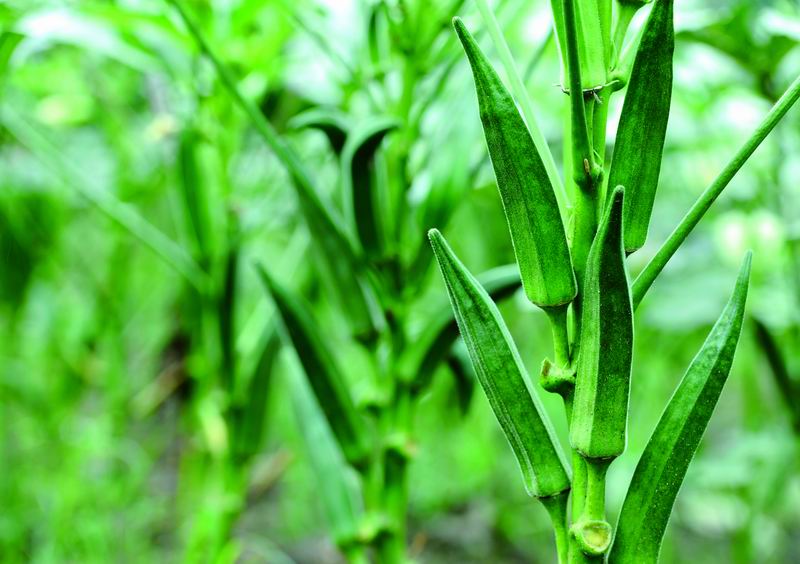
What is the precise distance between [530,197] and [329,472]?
0.83ft

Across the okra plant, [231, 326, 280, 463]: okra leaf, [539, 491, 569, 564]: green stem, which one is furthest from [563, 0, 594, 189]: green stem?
[231, 326, 280, 463]: okra leaf

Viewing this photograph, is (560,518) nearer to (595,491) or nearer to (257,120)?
(595,491)

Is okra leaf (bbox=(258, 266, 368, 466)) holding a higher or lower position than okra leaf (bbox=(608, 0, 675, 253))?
lower

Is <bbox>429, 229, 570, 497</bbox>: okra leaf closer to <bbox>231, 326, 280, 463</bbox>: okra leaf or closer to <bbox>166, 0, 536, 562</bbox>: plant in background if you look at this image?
<bbox>166, 0, 536, 562</bbox>: plant in background

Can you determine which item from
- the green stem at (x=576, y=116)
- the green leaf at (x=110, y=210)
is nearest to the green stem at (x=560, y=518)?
the green stem at (x=576, y=116)

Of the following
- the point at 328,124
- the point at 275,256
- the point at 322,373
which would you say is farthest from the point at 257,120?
the point at 275,256

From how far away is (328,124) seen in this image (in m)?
0.40

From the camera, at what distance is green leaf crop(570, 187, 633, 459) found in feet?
0.74

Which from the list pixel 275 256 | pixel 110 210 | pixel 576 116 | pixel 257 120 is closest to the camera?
pixel 576 116

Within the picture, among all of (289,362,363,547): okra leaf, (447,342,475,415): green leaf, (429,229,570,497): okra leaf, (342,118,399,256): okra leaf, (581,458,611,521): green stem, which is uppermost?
(342,118,399,256): okra leaf

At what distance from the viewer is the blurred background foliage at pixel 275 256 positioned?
0.49 metres

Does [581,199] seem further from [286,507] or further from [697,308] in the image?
[286,507]

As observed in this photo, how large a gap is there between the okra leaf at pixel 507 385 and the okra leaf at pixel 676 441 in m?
0.03

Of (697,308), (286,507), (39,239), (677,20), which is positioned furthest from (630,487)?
(286,507)
